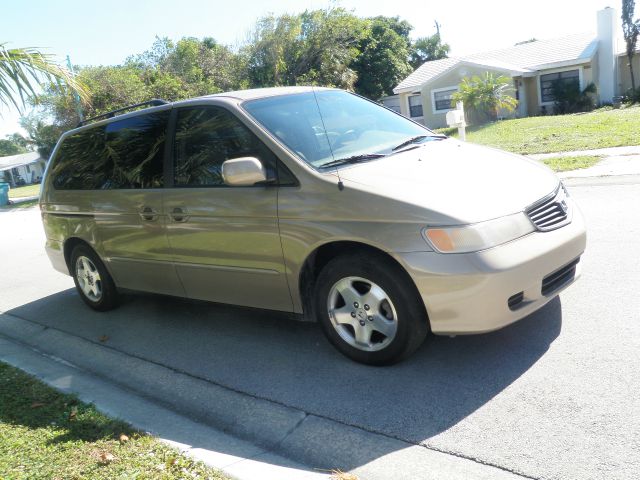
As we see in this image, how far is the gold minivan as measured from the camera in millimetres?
3527

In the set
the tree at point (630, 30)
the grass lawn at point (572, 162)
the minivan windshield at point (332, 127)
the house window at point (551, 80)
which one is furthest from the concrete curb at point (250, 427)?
the tree at point (630, 30)

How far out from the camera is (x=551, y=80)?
32.1m

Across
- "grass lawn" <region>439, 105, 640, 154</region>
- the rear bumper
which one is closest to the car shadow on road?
the rear bumper

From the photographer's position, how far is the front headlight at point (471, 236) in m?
3.43

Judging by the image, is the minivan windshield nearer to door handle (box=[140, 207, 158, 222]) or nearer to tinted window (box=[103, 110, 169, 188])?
tinted window (box=[103, 110, 169, 188])

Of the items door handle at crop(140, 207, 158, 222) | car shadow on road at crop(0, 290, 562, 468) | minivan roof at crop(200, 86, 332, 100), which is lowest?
car shadow on road at crop(0, 290, 562, 468)

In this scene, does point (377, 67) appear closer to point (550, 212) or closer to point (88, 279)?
point (88, 279)

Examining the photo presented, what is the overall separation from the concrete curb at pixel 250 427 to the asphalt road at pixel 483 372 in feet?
0.27

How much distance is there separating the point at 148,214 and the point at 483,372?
→ 302cm

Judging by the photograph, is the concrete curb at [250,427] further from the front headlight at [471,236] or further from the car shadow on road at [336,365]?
the front headlight at [471,236]

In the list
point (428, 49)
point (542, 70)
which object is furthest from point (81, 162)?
point (428, 49)

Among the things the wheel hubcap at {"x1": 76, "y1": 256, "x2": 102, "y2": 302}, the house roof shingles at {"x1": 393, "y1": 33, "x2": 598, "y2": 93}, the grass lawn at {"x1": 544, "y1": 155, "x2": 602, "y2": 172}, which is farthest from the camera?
the house roof shingles at {"x1": 393, "y1": 33, "x2": 598, "y2": 93}

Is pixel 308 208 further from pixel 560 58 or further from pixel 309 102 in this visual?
pixel 560 58

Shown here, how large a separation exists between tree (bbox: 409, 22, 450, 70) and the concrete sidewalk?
1997 inches
